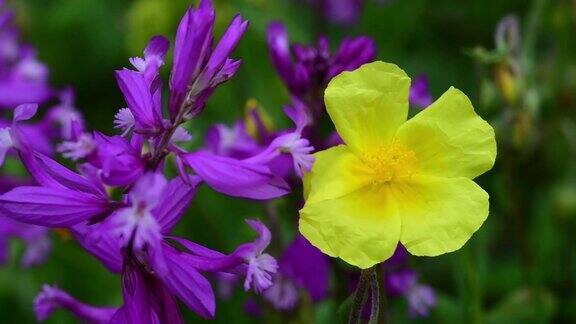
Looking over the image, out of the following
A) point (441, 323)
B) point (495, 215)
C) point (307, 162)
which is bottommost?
point (495, 215)

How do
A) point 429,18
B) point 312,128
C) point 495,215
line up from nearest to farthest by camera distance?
point 312,128, point 495,215, point 429,18

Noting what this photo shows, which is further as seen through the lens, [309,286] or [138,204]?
[309,286]

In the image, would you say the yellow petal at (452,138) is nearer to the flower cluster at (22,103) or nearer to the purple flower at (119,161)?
the purple flower at (119,161)

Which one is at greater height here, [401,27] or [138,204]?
[138,204]

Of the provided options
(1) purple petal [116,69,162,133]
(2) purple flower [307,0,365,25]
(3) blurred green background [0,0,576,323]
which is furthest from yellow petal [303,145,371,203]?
(2) purple flower [307,0,365,25]

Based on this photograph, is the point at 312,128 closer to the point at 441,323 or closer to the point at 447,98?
the point at 447,98

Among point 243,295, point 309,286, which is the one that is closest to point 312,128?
point 309,286

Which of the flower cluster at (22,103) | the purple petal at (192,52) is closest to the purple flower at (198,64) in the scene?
the purple petal at (192,52)
